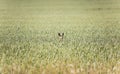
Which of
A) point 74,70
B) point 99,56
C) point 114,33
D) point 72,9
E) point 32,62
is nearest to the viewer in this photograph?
point 74,70

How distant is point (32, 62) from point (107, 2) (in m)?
25.1

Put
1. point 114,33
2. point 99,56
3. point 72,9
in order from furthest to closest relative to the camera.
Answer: point 72,9 → point 114,33 → point 99,56

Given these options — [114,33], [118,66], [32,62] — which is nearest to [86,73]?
[118,66]

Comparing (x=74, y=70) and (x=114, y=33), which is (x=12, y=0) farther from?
(x=74, y=70)

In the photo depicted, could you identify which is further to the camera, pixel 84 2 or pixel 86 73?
pixel 84 2

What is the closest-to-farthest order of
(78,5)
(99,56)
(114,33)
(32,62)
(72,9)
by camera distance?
(32,62)
(99,56)
(114,33)
(72,9)
(78,5)

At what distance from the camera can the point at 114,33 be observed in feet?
52.9

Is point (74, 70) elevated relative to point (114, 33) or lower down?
elevated

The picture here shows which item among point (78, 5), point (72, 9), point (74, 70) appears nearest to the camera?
point (74, 70)

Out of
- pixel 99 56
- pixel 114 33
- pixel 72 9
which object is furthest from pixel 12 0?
pixel 99 56

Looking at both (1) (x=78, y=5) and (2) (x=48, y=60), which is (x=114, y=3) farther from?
(2) (x=48, y=60)

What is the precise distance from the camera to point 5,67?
788 cm

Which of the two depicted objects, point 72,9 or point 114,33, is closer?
point 114,33

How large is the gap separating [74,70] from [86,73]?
261 mm
